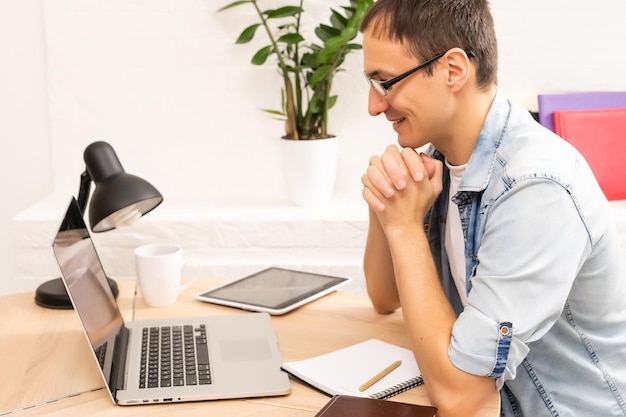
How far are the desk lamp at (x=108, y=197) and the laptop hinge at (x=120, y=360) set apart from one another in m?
0.24

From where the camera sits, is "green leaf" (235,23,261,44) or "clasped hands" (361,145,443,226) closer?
"clasped hands" (361,145,443,226)

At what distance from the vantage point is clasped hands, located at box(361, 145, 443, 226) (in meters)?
1.44

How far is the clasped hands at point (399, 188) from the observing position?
1.44 meters

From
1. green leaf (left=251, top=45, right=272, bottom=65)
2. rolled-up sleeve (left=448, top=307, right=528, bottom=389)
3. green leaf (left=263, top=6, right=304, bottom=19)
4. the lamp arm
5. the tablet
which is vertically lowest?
the tablet

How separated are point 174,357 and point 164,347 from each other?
0.05 m

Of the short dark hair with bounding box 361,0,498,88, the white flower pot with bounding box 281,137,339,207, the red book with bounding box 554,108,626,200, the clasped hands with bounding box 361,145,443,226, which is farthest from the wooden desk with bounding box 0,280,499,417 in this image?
the red book with bounding box 554,108,626,200

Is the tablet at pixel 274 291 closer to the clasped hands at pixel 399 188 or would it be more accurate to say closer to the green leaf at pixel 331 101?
the clasped hands at pixel 399 188

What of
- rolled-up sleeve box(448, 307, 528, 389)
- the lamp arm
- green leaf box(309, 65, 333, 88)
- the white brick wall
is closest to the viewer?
rolled-up sleeve box(448, 307, 528, 389)

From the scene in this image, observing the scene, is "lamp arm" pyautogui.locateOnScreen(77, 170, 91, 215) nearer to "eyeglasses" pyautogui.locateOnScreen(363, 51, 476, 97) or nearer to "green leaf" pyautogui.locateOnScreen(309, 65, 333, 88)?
"eyeglasses" pyautogui.locateOnScreen(363, 51, 476, 97)

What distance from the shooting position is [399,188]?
144 cm

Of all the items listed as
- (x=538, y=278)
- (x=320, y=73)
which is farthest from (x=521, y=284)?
(x=320, y=73)

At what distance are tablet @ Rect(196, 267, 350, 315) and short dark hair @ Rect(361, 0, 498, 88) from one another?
1.84ft

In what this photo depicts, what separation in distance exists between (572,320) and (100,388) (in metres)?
0.80

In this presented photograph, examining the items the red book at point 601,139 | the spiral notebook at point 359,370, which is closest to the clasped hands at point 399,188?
the spiral notebook at point 359,370
